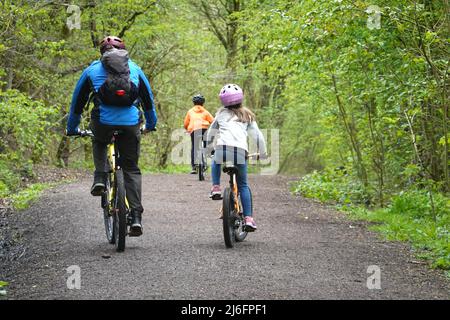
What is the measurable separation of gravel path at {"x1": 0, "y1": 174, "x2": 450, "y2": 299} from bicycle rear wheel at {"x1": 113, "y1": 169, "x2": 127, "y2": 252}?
8.5 inches

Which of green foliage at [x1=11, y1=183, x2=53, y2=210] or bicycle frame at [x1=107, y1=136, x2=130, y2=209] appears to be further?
green foliage at [x1=11, y1=183, x2=53, y2=210]

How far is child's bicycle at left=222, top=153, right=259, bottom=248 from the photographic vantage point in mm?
8008

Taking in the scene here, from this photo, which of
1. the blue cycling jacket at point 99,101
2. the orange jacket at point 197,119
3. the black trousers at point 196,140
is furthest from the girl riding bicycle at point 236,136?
the orange jacket at point 197,119

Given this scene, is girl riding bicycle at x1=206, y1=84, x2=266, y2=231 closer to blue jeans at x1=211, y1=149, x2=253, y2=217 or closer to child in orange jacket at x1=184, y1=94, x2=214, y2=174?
blue jeans at x1=211, y1=149, x2=253, y2=217

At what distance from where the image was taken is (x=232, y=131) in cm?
834

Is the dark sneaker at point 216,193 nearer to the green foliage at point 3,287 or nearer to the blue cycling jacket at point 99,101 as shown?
the blue cycling jacket at point 99,101

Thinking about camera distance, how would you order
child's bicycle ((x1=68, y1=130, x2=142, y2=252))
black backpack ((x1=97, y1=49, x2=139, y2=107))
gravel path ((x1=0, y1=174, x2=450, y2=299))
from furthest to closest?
child's bicycle ((x1=68, y1=130, x2=142, y2=252)), black backpack ((x1=97, y1=49, x2=139, y2=107)), gravel path ((x1=0, y1=174, x2=450, y2=299))

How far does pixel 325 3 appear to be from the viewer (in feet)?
31.4

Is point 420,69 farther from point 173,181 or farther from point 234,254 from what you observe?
point 173,181

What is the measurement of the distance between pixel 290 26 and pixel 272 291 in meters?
6.39

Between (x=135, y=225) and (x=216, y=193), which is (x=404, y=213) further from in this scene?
(x=135, y=225)

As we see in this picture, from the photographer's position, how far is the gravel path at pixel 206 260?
6172mm

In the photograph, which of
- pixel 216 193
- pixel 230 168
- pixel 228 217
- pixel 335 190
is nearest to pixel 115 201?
pixel 228 217

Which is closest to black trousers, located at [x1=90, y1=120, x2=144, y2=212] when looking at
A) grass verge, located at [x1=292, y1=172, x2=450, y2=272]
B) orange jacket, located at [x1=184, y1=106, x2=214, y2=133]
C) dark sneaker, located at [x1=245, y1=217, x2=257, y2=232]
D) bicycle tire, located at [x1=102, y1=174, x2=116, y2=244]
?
bicycle tire, located at [x1=102, y1=174, x2=116, y2=244]
